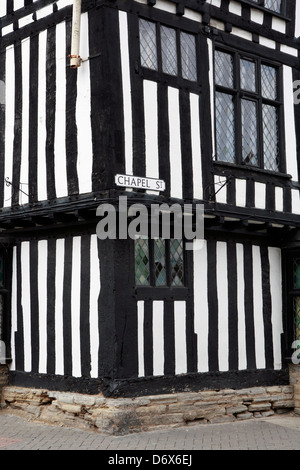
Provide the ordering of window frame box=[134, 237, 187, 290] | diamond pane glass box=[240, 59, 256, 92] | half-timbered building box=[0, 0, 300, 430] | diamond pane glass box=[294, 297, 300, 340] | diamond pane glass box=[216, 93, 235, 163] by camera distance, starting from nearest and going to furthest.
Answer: half-timbered building box=[0, 0, 300, 430] → window frame box=[134, 237, 187, 290] → diamond pane glass box=[216, 93, 235, 163] → diamond pane glass box=[240, 59, 256, 92] → diamond pane glass box=[294, 297, 300, 340]

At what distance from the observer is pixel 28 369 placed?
1062 cm

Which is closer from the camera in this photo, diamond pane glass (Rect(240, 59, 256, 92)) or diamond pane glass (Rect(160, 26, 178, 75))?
diamond pane glass (Rect(160, 26, 178, 75))

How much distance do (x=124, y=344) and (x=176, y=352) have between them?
89cm

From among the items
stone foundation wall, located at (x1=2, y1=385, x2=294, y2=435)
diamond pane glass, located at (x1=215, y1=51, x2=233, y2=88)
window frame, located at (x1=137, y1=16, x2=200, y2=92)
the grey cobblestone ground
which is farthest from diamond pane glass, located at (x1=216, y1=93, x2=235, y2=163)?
the grey cobblestone ground

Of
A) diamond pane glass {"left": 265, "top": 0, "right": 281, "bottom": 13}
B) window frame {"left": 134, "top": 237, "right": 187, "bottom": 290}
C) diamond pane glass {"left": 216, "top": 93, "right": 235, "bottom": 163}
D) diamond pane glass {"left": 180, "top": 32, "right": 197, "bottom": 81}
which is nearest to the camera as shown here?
window frame {"left": 134, "top": 237, "right": 187, "bottom": 290}

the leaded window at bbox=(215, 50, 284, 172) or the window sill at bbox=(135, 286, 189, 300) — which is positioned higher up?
the leaded window at bbox=(215, 50, 284, 172)

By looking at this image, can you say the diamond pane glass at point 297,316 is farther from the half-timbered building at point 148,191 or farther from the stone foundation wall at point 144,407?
the stone foundation wall at point 144,407

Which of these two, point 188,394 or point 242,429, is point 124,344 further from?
point 242,429

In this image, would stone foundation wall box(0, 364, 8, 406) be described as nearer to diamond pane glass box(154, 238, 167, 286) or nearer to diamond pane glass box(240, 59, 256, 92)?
diamond pane glass box(154, 238, 167, 286)

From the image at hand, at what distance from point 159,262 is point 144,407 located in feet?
6.20

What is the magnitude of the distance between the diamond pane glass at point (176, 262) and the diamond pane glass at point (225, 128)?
1.45 m

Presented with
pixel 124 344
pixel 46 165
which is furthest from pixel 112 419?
pixel 46 165

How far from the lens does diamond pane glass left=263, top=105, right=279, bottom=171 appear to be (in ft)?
36.9

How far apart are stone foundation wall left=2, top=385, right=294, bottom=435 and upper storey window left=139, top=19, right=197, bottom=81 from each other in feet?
14.2
